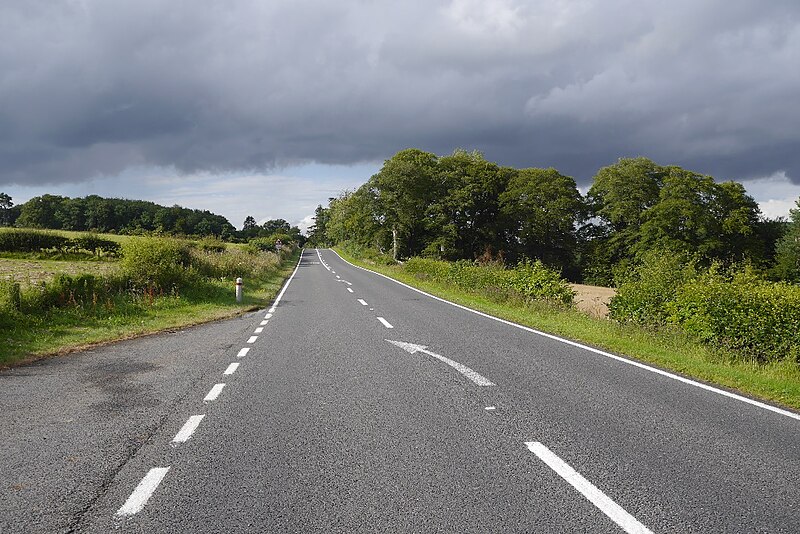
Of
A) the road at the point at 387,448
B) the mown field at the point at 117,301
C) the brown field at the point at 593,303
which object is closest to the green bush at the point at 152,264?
the mown field at the point at 117,301

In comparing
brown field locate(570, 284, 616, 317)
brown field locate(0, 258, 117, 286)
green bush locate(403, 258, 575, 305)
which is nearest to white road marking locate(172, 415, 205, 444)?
brown field locate(0, 258, 117, 286)

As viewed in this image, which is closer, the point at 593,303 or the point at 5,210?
the point at 593,303

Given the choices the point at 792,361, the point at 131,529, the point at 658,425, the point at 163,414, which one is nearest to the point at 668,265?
the point at 792,361

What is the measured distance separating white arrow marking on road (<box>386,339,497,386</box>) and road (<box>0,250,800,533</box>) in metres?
0.07

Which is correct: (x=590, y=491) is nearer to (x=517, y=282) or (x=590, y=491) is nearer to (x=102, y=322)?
(x=102, y=322)

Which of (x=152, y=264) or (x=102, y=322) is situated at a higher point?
(x=152, y=264)

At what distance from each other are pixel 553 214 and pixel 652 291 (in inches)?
1593

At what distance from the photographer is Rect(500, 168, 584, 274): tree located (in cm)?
5162

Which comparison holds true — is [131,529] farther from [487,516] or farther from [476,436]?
[476,436]

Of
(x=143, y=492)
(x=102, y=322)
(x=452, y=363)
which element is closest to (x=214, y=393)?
(x=143, y=492)

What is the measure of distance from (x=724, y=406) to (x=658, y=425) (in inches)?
54.5

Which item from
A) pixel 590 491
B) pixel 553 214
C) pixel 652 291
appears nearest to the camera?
pixel 590 491

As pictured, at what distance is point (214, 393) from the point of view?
6.73m

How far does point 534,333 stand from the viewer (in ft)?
39.3
